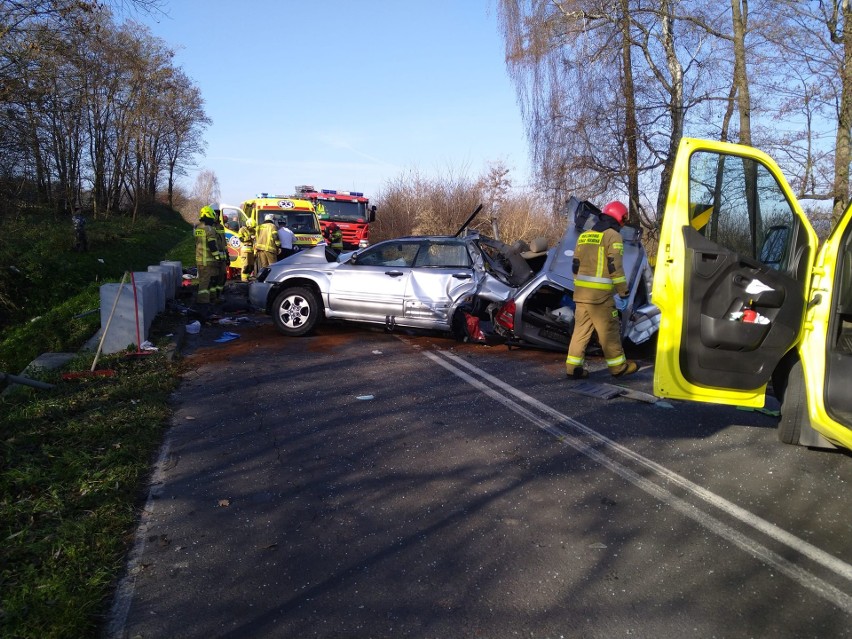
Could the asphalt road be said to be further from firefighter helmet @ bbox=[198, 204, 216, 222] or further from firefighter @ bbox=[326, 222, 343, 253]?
firefighter @ bbox=[326, 222, 343, 253]

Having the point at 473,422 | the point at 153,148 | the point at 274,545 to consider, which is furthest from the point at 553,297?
the point at 153,148

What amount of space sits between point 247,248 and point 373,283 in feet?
25.0

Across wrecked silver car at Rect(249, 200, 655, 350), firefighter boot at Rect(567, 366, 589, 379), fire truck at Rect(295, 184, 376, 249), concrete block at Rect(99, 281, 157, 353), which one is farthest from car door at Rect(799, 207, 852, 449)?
fire truck at Rect(295, 184, 376, 249)

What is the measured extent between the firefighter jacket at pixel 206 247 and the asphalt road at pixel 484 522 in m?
5.64

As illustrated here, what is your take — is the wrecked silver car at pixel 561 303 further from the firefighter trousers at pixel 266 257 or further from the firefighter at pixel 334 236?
the firefighter at pixel 334 236

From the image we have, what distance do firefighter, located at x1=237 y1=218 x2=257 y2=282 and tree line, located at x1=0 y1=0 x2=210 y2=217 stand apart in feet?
14.8

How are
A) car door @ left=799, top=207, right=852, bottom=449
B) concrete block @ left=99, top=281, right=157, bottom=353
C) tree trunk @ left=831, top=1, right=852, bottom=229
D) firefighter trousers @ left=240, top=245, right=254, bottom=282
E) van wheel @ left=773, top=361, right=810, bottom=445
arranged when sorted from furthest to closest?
firefighter trousers @ left=240, top=245, right=254, bottom=282 < tree trunk @ left=831, top=1, right=852, bottom=229 < concrete block @ left=99, top=281, right=157, bottom=353 < van wheel @ left=773, top=361, right=810, bottom=445 < car door @ left=799, top=207, right=852, bottom=449

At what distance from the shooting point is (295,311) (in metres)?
10.4

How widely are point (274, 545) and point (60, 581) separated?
3.49 ft

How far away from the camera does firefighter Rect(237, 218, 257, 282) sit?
1664 cm

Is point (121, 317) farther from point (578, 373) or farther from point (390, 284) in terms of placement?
point (578, 373)

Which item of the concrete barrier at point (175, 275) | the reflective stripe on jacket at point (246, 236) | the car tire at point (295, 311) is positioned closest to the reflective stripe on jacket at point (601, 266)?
the car tire at point (295, 311)

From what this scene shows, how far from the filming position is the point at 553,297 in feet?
30.7

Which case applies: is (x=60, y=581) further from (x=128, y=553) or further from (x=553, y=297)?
(x=553, y=297)
